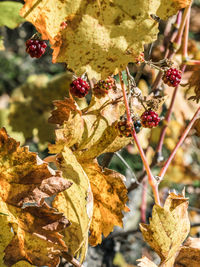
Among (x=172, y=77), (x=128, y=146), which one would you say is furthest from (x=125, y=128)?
(x=128, y=146)

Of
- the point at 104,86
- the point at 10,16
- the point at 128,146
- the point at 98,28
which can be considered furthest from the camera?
the point at 128,146

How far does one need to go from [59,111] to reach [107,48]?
0.49 ft

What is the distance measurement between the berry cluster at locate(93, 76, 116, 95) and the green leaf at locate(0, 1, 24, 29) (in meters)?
0.36

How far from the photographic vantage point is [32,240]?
42 centimetres

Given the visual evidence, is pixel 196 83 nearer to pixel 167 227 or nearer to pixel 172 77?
pixel 172 77

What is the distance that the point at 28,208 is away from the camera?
0.41 meters

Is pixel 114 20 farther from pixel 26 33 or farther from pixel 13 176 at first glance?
pixel 26 33

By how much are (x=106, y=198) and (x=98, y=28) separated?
24cm

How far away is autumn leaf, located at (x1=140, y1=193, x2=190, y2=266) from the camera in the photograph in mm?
435

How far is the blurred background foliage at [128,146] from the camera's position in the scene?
0.97 meters

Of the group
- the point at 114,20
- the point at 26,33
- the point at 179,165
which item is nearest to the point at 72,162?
the point at 114,20

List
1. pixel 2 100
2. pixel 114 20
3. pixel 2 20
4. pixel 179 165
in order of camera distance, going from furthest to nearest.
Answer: pixel 2 100
pixel 179 165
pixel 2 20
pixel 114 20

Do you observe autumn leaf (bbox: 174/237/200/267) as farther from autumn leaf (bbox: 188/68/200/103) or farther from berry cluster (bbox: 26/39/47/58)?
berry cluster (bbox: 26/39/47/58)

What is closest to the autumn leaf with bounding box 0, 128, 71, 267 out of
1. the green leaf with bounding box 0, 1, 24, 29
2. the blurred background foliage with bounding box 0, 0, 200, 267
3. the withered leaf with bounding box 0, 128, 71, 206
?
the withered leaf with bounding box 0, 128, 71, 206
